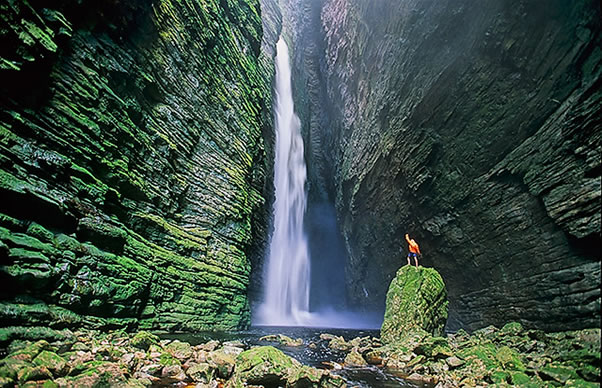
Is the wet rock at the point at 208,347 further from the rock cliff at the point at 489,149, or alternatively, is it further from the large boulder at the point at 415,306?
the rock cliff at the point at 489,149

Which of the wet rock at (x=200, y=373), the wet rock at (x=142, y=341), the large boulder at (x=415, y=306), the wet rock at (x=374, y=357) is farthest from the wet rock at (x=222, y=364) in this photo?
the large boulder at (x=415, y=306)

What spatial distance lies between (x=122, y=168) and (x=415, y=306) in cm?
990

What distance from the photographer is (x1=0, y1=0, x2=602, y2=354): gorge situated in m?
5.93

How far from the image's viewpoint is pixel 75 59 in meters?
7.19

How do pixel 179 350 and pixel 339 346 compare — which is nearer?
pixel 179 350

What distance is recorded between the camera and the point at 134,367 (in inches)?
193

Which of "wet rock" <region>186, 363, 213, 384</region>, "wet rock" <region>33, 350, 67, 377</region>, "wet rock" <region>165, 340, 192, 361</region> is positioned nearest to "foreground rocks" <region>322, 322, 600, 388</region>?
"wet rock" <region>186, 363, 213, 384</region>

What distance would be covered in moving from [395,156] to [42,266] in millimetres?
15345

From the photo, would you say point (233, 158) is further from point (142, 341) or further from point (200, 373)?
point (200, 373)

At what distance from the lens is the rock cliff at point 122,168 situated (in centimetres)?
555

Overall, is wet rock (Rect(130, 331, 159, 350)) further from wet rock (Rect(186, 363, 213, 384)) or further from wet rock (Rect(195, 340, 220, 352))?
wet rock (Rect(186, 363, 213, 384))

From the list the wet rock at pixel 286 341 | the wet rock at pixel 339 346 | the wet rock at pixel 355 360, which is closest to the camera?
the wet rock at pixel 355 360

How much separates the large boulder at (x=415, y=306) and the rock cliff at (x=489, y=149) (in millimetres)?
2572

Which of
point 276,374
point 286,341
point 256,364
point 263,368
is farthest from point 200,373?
point 286,341
